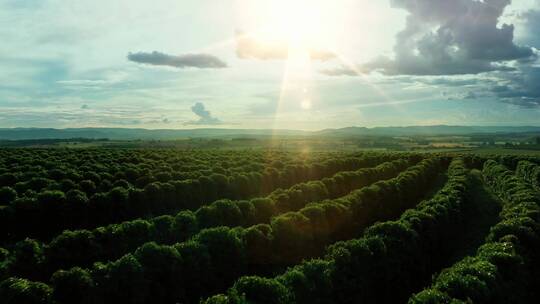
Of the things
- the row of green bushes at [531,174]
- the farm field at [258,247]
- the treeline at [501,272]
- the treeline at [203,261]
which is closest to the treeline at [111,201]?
the farm field at [258,247]

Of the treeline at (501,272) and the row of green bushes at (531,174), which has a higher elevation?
the treeline at (501,272)

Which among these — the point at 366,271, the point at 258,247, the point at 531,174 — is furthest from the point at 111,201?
the point at 531,174

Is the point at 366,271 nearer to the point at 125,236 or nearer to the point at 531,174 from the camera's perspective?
the point at 125,236

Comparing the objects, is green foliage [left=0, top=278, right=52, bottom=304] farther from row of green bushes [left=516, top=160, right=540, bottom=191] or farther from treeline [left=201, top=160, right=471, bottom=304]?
row of green bushes [left=516, top=160, right=540, bottom=191]

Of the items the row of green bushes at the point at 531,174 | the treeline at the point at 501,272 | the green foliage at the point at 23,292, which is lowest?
the row of green bushes at the point at 531,174

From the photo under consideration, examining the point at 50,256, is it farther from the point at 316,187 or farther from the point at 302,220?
the point at 316,187

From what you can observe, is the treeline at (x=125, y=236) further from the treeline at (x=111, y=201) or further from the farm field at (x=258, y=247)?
the treeline at (x=111, y=201)

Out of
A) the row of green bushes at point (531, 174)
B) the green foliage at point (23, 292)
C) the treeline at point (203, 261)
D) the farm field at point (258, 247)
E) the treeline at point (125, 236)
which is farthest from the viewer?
the row of green bushes at point (531, 174)
